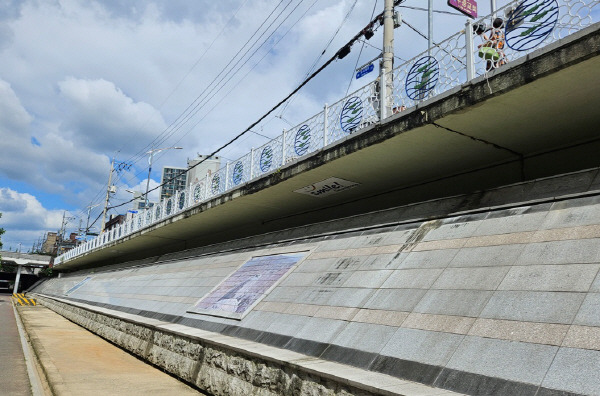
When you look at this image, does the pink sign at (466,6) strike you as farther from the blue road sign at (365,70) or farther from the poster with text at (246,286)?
the poster with text at (246,286)

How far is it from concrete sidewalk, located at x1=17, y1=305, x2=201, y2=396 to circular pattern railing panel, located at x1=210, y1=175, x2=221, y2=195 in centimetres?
592

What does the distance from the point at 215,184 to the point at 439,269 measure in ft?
34.2

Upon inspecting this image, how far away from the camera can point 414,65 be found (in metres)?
8.05

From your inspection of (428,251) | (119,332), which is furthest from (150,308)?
(428,251)

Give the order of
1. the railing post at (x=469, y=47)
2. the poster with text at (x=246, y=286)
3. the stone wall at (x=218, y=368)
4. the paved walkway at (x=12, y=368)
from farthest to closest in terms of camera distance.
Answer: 1. the poster with text at (x=246, y=286)
2. the paved walkway at (x=12, y=368)
3. the railing post at (x=469, y=47)
4. the stone wall at (x=218, y=368)

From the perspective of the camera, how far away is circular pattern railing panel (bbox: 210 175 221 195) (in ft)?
48.4

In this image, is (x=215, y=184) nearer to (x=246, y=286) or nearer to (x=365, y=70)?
(x=246, y=286)

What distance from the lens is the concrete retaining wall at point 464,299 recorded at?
3.82 metres

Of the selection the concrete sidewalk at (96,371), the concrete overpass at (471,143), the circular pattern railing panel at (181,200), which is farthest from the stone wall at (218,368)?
the circular pattern railing panel at (181,200)

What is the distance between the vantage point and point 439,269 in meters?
6.01

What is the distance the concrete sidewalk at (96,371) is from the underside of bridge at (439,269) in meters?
0.40

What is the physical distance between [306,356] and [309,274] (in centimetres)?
286

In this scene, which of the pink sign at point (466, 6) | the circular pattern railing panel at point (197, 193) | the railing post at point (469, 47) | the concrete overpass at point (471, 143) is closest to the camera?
the concrete overpass at point (471, 143)

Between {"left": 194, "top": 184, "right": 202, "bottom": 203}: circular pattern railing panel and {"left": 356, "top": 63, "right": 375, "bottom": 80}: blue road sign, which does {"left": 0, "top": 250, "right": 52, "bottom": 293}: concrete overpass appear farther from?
{"left": 356, "top": 63, "right": 375, "bottom": 80}: blue road sign
